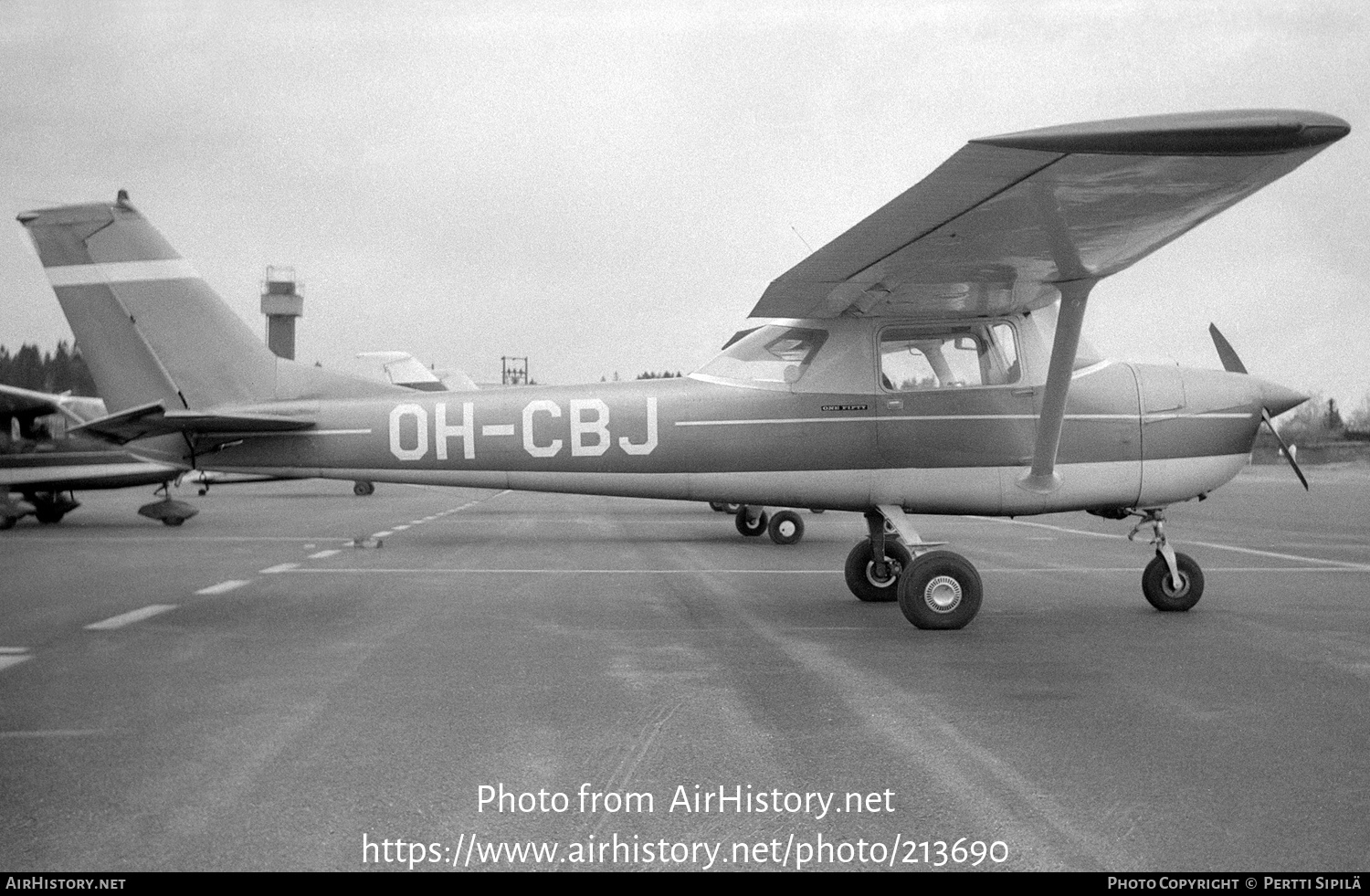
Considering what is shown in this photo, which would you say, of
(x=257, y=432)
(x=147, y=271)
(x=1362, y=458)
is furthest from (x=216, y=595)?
(x=1362, y=458)

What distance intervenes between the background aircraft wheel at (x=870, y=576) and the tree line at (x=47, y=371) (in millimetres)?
22436

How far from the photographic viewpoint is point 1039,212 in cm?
619

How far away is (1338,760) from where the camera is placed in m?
3.96

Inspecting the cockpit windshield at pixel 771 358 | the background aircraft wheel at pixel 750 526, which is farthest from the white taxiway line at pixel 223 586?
the background aircraft wheel at pixel 750 526

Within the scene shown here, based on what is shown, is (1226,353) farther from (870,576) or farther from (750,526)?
(750,526)

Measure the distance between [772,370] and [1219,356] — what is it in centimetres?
361

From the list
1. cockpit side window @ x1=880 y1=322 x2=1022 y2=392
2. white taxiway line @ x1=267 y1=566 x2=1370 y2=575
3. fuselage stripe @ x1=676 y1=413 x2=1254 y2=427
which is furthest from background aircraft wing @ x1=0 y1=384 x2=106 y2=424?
cockpit side window @ x1=880 y1=322 x2=1022 y2=392

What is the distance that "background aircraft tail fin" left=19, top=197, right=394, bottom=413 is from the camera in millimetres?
8844

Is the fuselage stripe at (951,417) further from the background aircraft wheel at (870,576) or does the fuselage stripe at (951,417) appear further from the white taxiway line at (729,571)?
the white taxiway line at (729,571)

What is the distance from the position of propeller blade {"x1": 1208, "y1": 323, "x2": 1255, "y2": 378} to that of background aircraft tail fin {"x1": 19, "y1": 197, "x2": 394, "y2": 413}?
21.2 ft

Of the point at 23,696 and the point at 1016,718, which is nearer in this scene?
the point at 1016,718

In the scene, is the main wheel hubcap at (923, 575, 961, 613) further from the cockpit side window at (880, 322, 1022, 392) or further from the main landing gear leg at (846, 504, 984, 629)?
the cockpit side window at (880, 322, 1022, 392)
